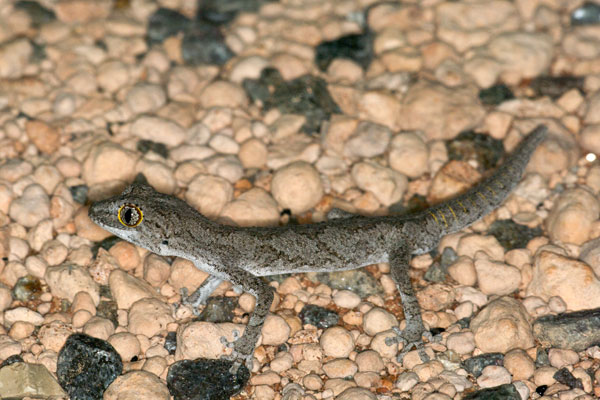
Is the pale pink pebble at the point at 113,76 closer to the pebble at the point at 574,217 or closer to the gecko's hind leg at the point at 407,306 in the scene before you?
the gecko's hind leg at the point at 407,306

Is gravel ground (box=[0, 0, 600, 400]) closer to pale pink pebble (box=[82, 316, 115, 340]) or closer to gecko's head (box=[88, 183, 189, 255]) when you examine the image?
pale pink pebble (box=[82, 316, 115, 340])

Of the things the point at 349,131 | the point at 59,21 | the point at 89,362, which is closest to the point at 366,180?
the point at 349,131

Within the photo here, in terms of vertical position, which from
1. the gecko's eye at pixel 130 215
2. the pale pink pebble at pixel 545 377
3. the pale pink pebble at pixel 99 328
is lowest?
the pale pink pebble at pixel 99 328

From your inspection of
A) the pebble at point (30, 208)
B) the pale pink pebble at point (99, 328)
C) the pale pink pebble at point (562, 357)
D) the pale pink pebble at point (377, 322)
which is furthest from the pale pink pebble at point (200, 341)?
the pale pink pebble at point (562, 357)

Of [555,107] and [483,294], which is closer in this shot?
[483,294]

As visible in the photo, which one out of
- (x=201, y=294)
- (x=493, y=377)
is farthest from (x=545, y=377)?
(x=201, y=294)

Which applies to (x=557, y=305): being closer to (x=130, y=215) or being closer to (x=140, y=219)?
(x=140, y=219)

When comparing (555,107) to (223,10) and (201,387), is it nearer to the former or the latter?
(223,10)
